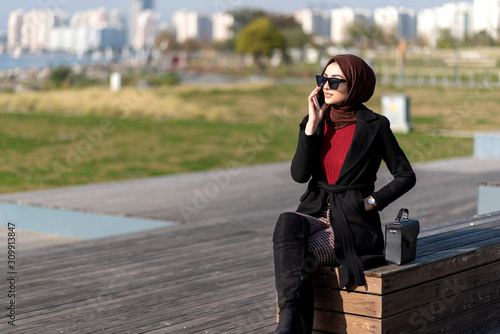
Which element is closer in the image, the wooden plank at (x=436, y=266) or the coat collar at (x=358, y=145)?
the wooden plank at (x=436, y=266)

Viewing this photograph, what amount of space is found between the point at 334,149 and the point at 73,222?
15.3 ft

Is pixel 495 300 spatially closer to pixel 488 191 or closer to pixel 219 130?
pixel 488 191

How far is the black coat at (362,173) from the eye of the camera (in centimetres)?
332

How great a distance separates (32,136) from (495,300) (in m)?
15.0

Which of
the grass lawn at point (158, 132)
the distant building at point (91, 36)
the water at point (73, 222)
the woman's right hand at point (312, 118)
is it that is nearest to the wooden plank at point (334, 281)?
the woman's right hand at point (312, 118)

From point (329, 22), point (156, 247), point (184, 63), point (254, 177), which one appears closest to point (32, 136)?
point (254, 177)

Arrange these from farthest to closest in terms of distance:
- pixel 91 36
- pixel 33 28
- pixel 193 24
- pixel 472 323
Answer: pixel 193 24, pixel 91 36, pixel 33 28, pixel 472 323

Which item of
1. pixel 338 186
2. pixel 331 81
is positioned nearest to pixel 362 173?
pixel 338 186

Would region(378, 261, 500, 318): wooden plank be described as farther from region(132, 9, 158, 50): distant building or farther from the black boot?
region(132, 9, 158, 50): distant building

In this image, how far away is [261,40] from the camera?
208 ft

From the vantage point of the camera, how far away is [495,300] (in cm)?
383

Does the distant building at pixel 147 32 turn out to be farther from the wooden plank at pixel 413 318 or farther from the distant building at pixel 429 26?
the wooden plank at pixel 413 318

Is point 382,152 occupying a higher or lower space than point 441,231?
higher

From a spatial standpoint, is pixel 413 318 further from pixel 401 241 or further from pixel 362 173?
pixel 362 173
